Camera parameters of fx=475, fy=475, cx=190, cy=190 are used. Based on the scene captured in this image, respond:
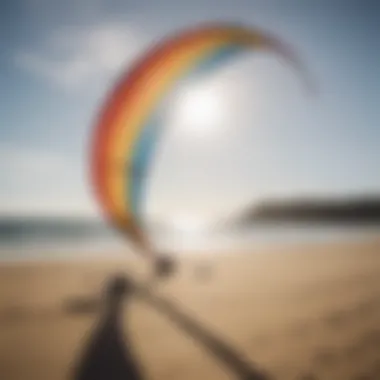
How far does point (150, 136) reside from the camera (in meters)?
2.05

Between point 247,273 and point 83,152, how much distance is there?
34.9 inches

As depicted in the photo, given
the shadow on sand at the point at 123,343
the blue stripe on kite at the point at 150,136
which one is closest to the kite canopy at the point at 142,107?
the blue stripe on kite at the point at 150,136

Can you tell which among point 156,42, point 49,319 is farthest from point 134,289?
point 156,42

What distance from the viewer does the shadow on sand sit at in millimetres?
1851

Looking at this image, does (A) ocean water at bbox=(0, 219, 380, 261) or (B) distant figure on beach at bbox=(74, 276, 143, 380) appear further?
(A) ocean water at bbox=(0, 219, 380, 261)

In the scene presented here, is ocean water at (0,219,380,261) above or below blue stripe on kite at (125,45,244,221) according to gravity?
below

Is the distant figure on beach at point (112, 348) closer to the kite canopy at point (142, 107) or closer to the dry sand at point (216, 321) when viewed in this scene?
the dry sand at point (216, 321)

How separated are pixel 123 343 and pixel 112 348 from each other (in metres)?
0.05

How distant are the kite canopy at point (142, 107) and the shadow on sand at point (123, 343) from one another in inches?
9.1

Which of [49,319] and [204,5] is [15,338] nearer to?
[49,319]

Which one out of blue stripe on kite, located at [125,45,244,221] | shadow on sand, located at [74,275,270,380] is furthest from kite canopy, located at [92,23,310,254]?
shadow on sand, located at [74,275,270,380]

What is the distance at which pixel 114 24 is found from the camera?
6.64ft

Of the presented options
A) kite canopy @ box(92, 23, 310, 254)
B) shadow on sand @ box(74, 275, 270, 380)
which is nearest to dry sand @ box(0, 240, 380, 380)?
shadow on sand @ box(74, 275, 270, 380)

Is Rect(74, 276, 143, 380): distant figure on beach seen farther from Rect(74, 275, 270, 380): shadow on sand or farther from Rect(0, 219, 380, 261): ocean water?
Rect(0, 219, 380, 261): ocean water
